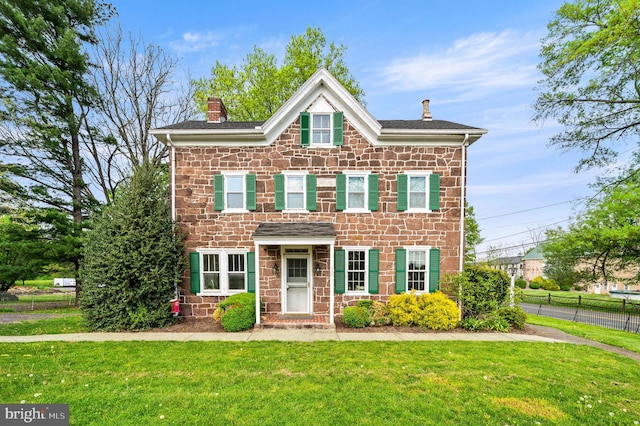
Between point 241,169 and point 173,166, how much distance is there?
2.79 metres

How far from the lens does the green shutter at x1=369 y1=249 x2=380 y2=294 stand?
11.0 metres

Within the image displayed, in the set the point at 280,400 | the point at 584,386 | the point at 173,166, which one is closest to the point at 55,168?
the point at 173,166

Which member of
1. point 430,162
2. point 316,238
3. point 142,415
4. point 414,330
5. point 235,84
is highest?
point 235,84

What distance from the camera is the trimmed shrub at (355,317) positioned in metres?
10.1

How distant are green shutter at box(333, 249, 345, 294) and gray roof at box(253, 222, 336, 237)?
1105mm

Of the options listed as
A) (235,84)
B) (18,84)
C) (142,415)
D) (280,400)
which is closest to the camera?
(142,415)

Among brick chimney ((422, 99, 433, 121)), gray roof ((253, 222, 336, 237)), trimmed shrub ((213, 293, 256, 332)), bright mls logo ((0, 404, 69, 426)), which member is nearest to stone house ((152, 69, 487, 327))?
gray roof ((253, 222, 336, 237))

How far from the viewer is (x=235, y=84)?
21219mm

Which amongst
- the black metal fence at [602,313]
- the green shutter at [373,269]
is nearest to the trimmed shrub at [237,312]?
the green shutter at [373,269]

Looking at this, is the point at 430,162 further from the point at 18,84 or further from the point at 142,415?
the point at 18,84

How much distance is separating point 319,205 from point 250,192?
290 cm

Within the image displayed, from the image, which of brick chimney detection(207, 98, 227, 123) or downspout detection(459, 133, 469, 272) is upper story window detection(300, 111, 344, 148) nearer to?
brick chimney detection(207, 98, 227, 123)

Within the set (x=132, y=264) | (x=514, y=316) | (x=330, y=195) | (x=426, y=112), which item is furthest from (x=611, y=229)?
(x=132, y=264)

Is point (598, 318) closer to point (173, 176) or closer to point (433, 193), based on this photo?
point (433, 193)
